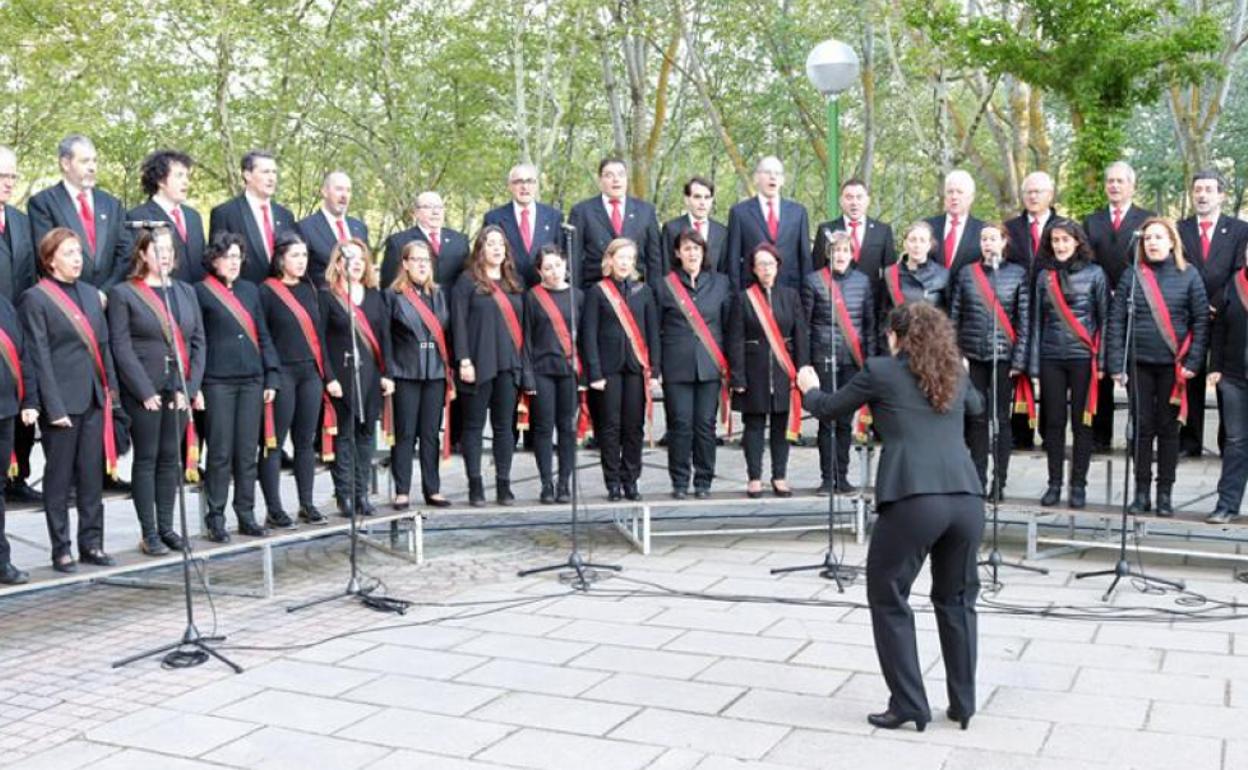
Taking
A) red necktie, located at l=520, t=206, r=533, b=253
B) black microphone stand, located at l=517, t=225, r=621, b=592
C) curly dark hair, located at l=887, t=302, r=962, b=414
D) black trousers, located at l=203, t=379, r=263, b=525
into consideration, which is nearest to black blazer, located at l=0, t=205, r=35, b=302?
black trousers, located at l=203, t=379, r=263, b=525

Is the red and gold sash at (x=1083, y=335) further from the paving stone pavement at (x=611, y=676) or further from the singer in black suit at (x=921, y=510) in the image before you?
the singer in black suit at (x=921, y=510)

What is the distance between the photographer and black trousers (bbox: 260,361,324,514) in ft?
25.2

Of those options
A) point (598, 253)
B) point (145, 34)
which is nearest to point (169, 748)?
point (598, 253)

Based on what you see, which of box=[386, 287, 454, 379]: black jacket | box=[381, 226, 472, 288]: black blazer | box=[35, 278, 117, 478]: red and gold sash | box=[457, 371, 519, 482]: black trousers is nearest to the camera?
box=[35, 278, 117, 478]: red and gold sash

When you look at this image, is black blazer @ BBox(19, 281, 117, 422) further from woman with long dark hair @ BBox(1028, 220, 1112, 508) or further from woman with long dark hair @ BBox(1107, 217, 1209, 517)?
woman with long dark hair @ BBox(1107, 217, 1209, 517)

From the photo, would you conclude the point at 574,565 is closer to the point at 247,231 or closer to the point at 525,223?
the point at 525,223

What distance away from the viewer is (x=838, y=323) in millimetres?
8602

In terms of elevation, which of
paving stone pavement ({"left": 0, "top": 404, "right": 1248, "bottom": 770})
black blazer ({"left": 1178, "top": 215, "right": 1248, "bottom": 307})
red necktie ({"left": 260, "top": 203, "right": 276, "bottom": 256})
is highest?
red necktie ({"left": 260, "top": 203, "right": 276, "bottom": 256})

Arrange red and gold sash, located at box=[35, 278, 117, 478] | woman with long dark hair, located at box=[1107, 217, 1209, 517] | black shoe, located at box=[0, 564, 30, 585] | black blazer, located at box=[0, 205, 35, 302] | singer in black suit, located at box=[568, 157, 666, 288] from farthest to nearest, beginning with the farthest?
1. singer in black suit, located at box=[568, 157, 666, 288]
2. woman with long dark hair, located at box=[1107, 217, 1209, 517]
3. black blazer, located at box=[0, 205, 35, 302]
4. red and gold sash, located at box=[35, 278, 117, 478]
5. black shoe, located at box=[0, 564, 30, 585]

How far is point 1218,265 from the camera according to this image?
834cm

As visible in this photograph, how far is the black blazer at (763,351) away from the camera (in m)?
8.58

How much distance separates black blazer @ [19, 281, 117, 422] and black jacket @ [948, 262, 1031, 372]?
16.2 ft

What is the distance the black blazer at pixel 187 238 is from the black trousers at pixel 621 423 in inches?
99.2

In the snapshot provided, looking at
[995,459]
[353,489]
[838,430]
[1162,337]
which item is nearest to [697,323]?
[838,430]
